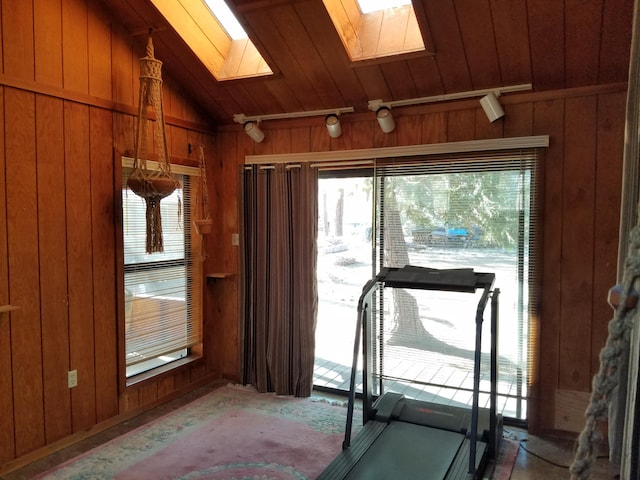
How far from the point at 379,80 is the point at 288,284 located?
1.73 m

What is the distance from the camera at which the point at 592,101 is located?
2883mm

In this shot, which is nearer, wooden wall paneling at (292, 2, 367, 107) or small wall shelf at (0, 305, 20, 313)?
small wall shelf at (0, 305, 20, 313)

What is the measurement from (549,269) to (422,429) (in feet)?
4.34

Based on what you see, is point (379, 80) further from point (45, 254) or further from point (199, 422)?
point (199, 422)

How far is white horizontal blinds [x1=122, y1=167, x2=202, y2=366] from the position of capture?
3.47m

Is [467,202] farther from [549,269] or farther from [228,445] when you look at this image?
[228,445]

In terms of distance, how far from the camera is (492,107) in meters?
3.03

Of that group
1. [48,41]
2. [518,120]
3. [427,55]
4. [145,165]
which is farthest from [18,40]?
[518,120]

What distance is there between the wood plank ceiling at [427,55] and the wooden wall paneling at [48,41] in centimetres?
42

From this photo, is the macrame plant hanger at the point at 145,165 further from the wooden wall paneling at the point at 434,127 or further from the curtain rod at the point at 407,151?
the wooden wall paneling at the point at 434,127

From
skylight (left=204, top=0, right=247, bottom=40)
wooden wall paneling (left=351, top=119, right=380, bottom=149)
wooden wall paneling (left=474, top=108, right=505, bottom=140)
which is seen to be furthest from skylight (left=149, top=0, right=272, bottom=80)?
wooden wall paneling (left=474, top=108, right=505, bottom=140)

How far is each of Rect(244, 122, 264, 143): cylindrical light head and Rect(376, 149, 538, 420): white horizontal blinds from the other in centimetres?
109

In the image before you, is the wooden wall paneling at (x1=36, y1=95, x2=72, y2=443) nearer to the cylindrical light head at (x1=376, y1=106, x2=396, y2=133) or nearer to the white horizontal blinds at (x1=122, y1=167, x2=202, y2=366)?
the white horizontal blinds at (x1=122, y1=167, x2=202, y2=366)

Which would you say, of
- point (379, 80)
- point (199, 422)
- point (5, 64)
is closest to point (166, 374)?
point (199, 422)
